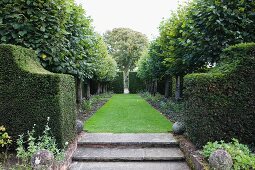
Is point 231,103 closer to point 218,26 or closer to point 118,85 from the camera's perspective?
point 218,26

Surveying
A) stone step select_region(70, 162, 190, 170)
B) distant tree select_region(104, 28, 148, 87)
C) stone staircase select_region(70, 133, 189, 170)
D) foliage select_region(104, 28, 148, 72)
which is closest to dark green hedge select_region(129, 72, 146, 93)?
distant tree select_region(104, 28, 148, 87)

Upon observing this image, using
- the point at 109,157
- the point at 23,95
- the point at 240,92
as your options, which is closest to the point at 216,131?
the point at 240,92

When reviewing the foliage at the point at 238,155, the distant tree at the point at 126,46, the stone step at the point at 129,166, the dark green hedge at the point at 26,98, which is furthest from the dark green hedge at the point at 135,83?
the foliage at the point at 238,155

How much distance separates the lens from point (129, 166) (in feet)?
16.9

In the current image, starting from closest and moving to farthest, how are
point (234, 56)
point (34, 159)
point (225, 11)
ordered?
point (34, 159)
point (234, 56)
point (225, 11)

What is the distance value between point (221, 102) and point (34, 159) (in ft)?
11.6

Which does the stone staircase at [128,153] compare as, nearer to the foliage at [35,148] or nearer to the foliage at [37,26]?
the foliage at [35,148]

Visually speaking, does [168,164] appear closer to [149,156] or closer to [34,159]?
[149,156]

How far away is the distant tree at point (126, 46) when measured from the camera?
45.2 metres

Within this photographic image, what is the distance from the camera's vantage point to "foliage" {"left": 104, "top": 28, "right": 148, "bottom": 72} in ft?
148

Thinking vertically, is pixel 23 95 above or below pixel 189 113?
above

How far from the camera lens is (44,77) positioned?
4871 mm

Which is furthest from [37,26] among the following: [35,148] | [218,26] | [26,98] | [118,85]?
[118,85]

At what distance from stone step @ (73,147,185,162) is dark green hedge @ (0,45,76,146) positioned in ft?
3.04
